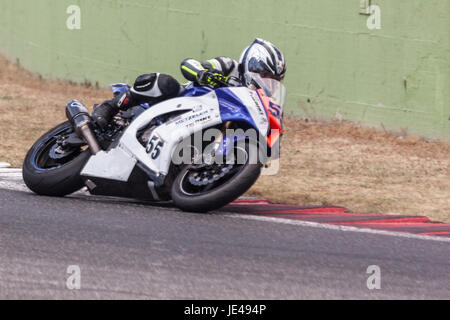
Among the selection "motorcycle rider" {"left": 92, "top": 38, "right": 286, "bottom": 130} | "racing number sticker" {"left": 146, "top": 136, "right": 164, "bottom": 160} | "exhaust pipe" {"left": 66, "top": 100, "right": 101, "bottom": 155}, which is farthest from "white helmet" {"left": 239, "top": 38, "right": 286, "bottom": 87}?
"exhaust pipe" {"left": 66, "top": 100, "right": 101, "bottom": 155}

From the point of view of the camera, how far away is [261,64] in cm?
757

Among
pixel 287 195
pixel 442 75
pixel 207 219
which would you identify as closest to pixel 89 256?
pixel 207 219

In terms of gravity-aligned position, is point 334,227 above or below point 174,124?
below

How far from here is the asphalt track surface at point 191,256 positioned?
17.3 ft

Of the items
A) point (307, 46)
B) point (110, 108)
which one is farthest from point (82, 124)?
point (307, 46)

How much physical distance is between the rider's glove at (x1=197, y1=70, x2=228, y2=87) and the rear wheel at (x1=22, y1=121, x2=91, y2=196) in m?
1.06

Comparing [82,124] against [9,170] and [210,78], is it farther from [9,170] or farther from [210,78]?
[9,170]

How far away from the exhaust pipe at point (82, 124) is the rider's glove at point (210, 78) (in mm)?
950

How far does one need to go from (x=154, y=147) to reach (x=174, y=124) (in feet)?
0.76

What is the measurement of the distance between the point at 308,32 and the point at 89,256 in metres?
7.37

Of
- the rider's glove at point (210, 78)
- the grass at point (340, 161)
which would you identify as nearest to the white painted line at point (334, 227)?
the rider's glove at point (210, 78)

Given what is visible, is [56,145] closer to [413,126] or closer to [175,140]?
[175,140]

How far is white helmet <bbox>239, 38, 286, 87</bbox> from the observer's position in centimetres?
757

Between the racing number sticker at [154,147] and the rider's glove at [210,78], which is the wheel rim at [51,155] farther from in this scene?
the rider's glove at [210,78]
